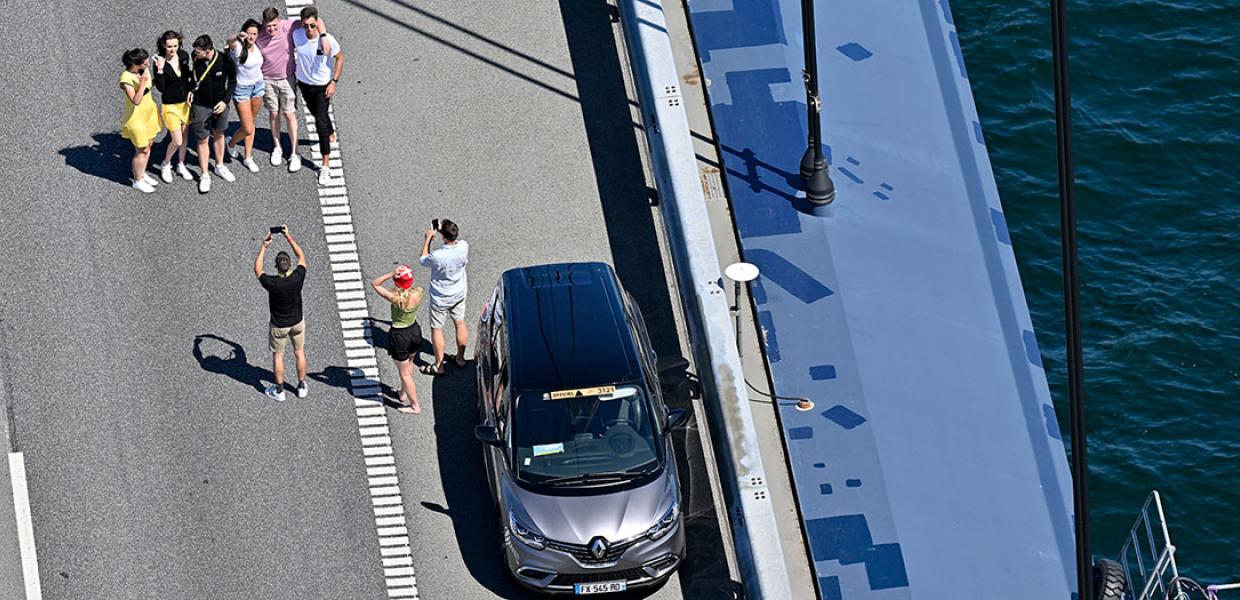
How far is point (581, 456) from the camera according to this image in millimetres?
19250

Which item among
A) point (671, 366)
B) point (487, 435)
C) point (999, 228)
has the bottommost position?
point (487, 435)

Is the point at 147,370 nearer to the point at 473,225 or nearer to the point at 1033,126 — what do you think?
the point at 473,225

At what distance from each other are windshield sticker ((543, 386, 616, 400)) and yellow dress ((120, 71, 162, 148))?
6009mm

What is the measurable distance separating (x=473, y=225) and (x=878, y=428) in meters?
5.36

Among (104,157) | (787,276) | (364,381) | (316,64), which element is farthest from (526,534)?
(104,157)

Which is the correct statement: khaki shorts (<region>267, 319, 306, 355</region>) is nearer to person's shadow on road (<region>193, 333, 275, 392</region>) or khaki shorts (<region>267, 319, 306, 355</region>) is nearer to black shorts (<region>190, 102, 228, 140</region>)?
person's shadow on road (<region>193, 333, 275, 392</region>)

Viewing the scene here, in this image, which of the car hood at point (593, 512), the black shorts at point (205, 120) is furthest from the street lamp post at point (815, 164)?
the black shorts at point (205, 120)

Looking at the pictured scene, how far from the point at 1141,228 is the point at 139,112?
48.5ft

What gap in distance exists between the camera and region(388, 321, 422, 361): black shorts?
20531mm

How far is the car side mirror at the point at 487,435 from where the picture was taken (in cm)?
1942

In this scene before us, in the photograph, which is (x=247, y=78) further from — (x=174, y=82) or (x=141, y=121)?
(x=141, y=121)

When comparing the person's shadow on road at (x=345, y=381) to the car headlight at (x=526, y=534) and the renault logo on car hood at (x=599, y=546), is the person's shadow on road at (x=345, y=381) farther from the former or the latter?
the renault logo on car hood at (x=599, y=546)

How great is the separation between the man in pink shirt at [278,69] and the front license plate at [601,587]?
705 centimetres

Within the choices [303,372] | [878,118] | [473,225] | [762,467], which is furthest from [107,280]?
[878,118]
